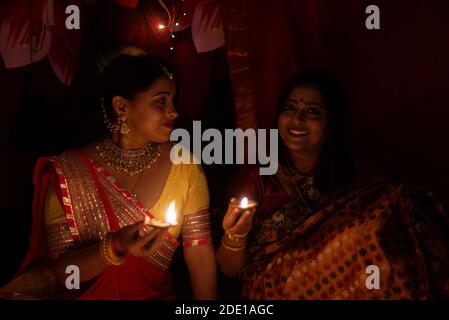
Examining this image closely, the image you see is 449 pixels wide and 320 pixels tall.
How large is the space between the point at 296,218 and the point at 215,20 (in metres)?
1.05

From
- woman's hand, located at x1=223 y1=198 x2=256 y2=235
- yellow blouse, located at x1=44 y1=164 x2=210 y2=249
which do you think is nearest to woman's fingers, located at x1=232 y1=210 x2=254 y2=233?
woman's hand, located at x1=223 y1=198 x2=256 y2=235

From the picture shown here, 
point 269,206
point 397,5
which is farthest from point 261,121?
point 397,5

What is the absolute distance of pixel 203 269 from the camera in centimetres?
204

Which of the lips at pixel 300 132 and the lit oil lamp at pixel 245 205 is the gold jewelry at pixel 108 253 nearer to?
the lit oil lamp at pixel 245 205

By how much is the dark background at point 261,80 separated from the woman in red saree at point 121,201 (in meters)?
0.35

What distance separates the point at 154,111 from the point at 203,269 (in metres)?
0.69

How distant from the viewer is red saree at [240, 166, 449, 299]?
179 centimetres

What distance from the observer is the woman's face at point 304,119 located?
2.10 metres

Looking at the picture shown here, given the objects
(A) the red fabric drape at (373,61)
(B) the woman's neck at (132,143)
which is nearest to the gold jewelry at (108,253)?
(B) the woman's neck at (132,143)

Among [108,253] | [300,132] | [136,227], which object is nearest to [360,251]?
[300,132]

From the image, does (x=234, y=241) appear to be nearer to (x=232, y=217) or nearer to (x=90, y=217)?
(x=232, y=217)

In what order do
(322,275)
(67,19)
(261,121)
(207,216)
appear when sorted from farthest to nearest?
(261,121), (67,19), (207,216), (322,275)

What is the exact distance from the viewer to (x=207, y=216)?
2.06m

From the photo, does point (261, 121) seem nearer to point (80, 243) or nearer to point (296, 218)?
point (296, 218)
